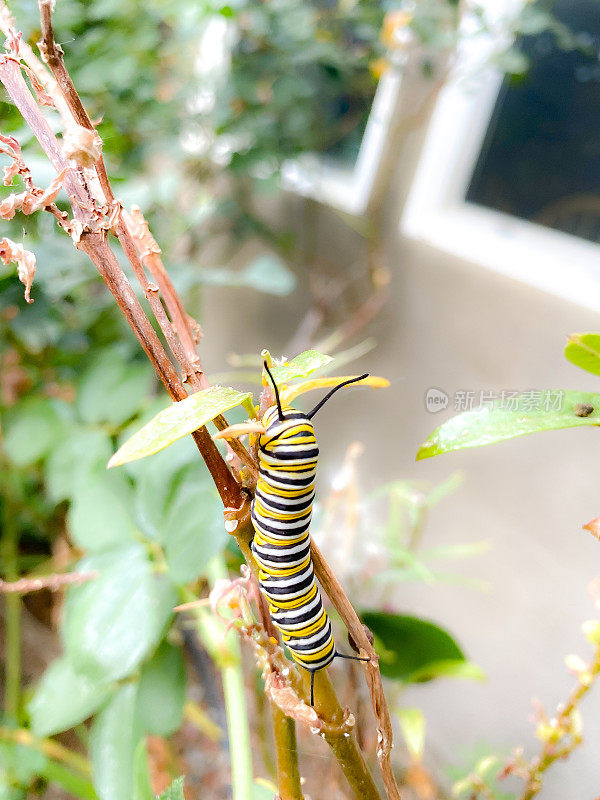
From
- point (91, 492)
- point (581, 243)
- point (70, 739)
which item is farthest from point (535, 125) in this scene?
point (70, 739)

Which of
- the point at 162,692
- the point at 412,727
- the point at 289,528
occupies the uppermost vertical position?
the point at 289,528

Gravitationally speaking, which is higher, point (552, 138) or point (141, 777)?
point (552, 138)

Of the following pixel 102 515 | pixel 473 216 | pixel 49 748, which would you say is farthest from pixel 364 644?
pixel 473 216

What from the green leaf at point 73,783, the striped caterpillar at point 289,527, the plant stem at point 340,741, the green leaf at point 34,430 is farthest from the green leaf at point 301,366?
the green leaf at point 34,430

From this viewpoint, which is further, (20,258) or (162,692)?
(162,692)

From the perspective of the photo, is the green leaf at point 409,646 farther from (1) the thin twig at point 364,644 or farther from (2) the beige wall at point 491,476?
(1) the thin twig at point 364,644

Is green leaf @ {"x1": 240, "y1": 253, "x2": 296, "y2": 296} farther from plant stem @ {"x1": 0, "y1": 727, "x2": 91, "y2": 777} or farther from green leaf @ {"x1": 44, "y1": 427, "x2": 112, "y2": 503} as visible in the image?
plant stem @ {"x1": 0, "y1": 727, "x2": 91, "y2": 777}

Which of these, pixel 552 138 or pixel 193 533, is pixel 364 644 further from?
pixel 552 138
